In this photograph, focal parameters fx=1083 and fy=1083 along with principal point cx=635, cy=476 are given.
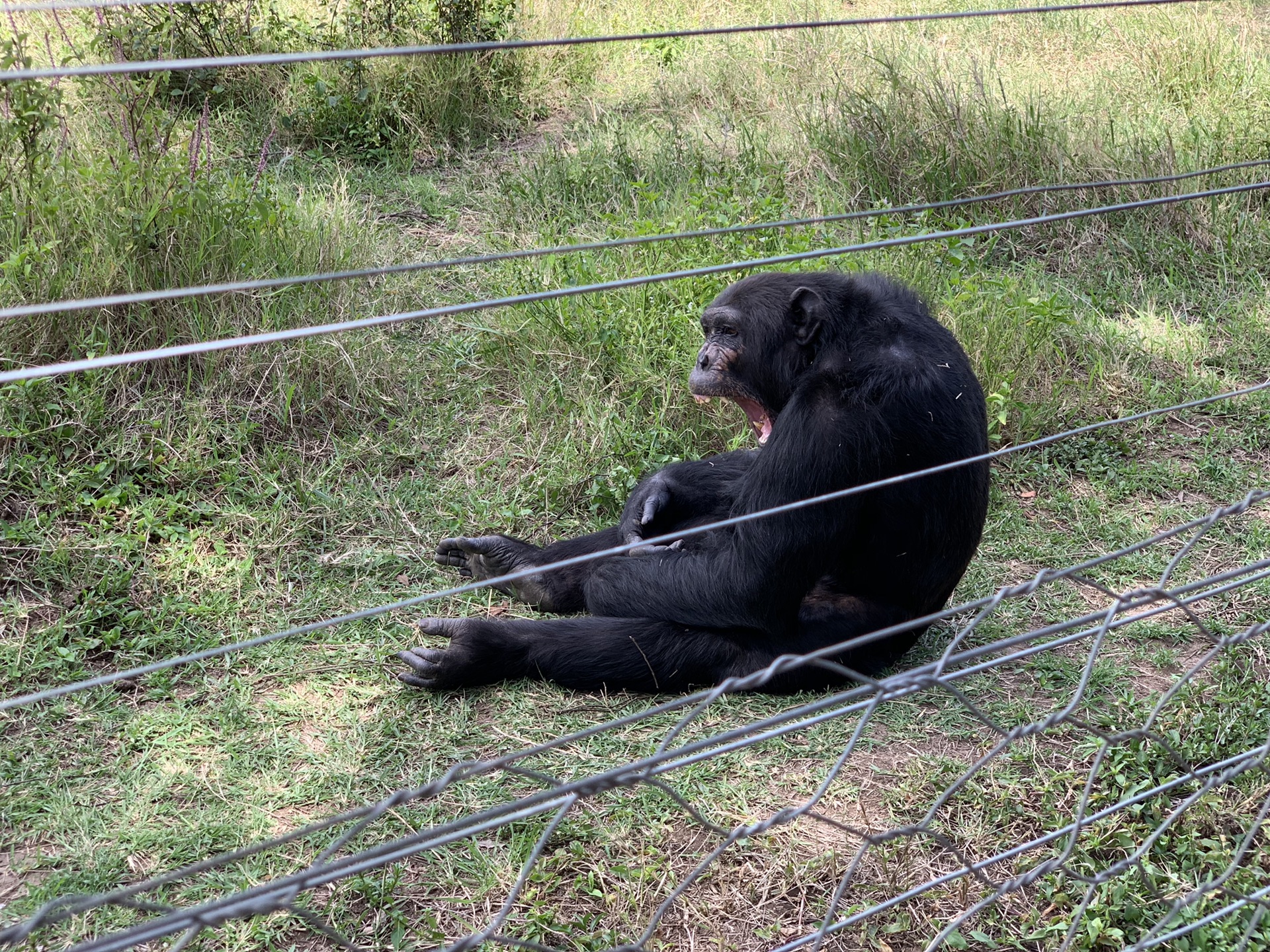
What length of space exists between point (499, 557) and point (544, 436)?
892 millimetres

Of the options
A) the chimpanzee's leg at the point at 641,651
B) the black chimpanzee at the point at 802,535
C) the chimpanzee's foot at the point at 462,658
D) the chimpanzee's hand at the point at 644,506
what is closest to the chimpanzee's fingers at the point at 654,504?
the chimpanzee's hand at the point at 644,506

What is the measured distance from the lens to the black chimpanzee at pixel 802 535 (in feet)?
12.3

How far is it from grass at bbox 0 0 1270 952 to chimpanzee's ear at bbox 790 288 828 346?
52.9 inches

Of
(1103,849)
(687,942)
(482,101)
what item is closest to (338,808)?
(687,942)

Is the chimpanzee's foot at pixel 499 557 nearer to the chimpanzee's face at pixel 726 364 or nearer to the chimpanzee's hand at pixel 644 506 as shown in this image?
the chimpanzee's hand at pixel 644 506

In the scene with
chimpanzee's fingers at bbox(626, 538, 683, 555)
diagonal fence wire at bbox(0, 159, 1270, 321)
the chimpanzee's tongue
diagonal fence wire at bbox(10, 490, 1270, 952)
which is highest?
diagonal fence wire at bbox(0, 159, 1270, 321)

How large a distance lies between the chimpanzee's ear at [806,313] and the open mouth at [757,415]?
43 centimetres

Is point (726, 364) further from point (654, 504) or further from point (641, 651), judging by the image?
point (641, 651)

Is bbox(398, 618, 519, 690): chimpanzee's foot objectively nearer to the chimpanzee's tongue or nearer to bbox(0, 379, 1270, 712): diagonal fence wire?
bbox(0, 379, 1270, 712): diagonal fence wire

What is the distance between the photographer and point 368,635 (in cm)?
423

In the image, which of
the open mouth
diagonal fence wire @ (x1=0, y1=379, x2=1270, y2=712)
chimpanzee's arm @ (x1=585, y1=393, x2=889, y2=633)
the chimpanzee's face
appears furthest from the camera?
the open mouth

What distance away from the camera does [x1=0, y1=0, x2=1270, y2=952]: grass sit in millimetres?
3195

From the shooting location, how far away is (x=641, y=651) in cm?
400

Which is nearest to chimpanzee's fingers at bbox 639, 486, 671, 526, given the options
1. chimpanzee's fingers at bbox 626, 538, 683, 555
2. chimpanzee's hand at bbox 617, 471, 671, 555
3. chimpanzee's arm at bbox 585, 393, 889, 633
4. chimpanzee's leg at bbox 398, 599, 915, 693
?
chimpanzee's hand at bbox 617, 471, 671, 555
